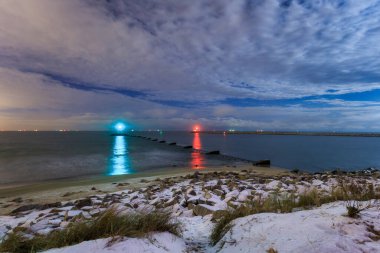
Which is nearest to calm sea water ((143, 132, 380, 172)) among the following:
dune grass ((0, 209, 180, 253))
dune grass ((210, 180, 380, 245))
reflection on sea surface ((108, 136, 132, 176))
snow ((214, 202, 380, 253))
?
reflection on sea surface ((108, 136, 132, 176))

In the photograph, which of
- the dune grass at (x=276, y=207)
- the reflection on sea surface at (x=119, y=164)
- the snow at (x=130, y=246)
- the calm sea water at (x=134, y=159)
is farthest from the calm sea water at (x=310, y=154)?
the snow at (x=130, y=246)

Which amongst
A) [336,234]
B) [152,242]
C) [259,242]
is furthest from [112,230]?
[336,234]

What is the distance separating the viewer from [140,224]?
4297mm

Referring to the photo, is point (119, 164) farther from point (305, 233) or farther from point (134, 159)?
point (305, 233)

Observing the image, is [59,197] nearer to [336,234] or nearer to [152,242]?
[152,242]

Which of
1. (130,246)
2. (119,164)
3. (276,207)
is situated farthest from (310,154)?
(130,246)

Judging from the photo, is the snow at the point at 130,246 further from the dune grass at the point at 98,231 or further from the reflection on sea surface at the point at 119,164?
the reflection on sea surface at the point at 119,164

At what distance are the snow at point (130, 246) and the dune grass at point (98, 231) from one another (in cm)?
15

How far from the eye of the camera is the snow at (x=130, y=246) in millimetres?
3352

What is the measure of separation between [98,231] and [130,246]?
36.8 inches

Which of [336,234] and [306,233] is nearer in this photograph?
[336,234]

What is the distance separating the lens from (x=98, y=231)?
13.5ft

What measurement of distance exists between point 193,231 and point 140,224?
1.41 m

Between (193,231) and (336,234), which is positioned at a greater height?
(336,234)
